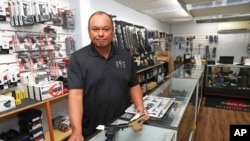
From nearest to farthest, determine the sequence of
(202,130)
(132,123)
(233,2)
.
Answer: (132,123) < (202,130) < (233,2)

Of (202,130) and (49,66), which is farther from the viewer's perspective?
(202,130)

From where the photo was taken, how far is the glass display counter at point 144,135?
3.22 ft

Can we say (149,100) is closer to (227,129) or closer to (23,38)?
(23,38)

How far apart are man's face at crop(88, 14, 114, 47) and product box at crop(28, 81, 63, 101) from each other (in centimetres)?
107

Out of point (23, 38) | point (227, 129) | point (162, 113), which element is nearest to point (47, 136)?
point (23, 38)

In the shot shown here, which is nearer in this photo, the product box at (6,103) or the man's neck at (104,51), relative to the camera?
the man's neck at (104,51)

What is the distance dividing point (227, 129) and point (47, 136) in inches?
116

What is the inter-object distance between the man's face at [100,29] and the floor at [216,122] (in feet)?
8.03

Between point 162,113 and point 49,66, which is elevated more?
point 49,66

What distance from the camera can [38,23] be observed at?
2270mm

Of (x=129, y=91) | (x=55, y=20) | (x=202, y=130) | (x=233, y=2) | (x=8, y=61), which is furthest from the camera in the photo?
(x=233, y=2)

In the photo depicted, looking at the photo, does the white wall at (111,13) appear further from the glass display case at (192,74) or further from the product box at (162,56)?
the glass display case at (192,74)

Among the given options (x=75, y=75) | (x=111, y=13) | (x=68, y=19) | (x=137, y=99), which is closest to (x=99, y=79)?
(x=75, y=75)

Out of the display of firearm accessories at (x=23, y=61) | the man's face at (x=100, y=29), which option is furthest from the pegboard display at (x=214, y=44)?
the man's face at (x=100, y=29)
